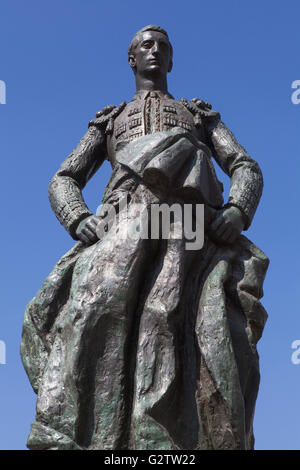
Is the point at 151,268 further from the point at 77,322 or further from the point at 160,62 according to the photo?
the point at 160,62

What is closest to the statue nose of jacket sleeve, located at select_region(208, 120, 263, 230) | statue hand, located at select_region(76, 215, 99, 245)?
jacket sleeve, located at select_region(208, 120, 263, 230)

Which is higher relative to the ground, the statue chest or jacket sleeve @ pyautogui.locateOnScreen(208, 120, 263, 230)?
the statue chest

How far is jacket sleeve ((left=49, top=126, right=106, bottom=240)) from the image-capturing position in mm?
5887

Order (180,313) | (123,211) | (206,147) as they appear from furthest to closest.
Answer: (206,147), (123,211), (180,313)

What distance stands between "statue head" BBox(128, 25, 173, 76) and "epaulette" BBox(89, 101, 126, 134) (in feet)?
1.38

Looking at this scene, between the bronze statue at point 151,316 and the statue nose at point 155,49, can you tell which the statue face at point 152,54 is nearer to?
the statue nose at point 155,49

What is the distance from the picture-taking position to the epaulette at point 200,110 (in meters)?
6.37

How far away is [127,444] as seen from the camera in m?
4.88

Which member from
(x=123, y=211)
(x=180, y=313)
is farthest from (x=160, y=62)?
(x=180, y=313)

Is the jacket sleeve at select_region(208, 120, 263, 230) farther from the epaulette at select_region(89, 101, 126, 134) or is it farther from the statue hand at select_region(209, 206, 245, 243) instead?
the epaulette at select_region(89, 101, 126, 134)

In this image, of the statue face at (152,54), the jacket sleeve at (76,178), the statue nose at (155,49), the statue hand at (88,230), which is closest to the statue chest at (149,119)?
the jacket sleeve at (76,178)

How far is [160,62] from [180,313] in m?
2.63

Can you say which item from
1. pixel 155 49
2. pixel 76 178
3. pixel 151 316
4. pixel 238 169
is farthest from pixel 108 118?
pixel 151 316
